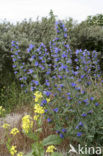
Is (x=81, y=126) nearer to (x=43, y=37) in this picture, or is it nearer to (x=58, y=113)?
(x=58, y=113)

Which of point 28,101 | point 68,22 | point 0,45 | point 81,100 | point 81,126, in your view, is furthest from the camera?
point 68,22

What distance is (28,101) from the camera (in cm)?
702

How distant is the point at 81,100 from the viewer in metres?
4.05

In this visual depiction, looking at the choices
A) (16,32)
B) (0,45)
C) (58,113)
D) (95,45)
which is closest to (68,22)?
(95,45)

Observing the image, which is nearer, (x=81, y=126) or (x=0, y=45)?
(x=81, y=126)

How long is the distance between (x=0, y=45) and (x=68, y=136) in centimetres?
433

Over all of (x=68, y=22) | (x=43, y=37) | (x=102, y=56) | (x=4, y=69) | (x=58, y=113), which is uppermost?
(x=68, y=22)

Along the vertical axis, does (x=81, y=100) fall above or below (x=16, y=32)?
below

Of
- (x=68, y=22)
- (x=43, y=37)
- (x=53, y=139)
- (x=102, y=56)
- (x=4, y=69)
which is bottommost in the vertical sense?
(x=53, y=139)

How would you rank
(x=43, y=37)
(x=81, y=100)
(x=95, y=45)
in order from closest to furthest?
(x=81, y=100)
(x=43, y=37)
(x=95, y=45)

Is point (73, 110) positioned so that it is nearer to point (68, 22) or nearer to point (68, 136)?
point (68, 136)

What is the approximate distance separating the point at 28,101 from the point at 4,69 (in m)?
1.45

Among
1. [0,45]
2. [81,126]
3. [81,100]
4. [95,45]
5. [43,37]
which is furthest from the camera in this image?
[95,45]

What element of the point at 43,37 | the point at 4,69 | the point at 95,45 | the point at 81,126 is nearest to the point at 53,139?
the point at 81,126
